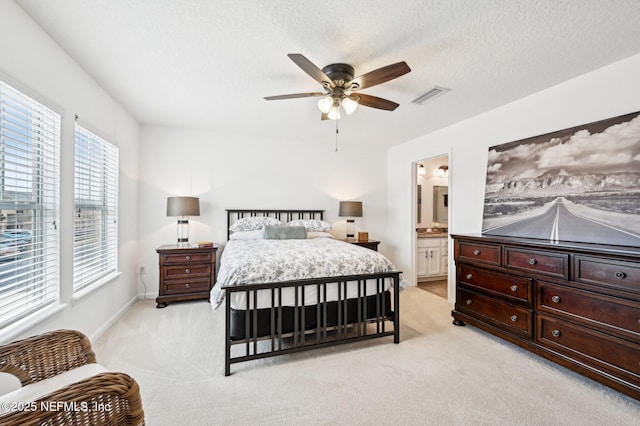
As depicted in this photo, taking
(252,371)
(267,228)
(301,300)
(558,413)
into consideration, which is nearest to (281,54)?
(301,300)

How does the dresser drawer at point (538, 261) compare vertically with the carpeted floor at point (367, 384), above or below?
above

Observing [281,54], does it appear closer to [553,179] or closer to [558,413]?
[553,179]

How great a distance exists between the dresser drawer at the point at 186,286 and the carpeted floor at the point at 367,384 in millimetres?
809

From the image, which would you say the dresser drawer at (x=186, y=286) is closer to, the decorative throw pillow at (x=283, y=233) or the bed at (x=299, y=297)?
the decorative throw pillow at (x=283, y=233)

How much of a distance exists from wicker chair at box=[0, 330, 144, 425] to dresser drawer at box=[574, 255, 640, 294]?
9.65 ft

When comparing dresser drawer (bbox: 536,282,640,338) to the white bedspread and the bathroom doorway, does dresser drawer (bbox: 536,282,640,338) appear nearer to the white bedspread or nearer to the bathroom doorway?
the white bedspread

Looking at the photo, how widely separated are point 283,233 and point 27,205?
254 cm

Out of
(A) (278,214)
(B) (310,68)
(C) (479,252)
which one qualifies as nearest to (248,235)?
(A) (278,214)

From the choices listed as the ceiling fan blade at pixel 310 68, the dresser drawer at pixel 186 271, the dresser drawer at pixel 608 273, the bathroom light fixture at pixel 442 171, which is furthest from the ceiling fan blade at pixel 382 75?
the bathroom light fixture at pixel 442 171

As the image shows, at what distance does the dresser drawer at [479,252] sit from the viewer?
2.67 metres

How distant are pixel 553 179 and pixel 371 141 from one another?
9.03 feet

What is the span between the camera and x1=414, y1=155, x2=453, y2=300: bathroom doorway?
5.01 meters

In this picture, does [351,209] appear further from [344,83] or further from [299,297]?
[344,83]

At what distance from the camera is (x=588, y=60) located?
87.5 inches
